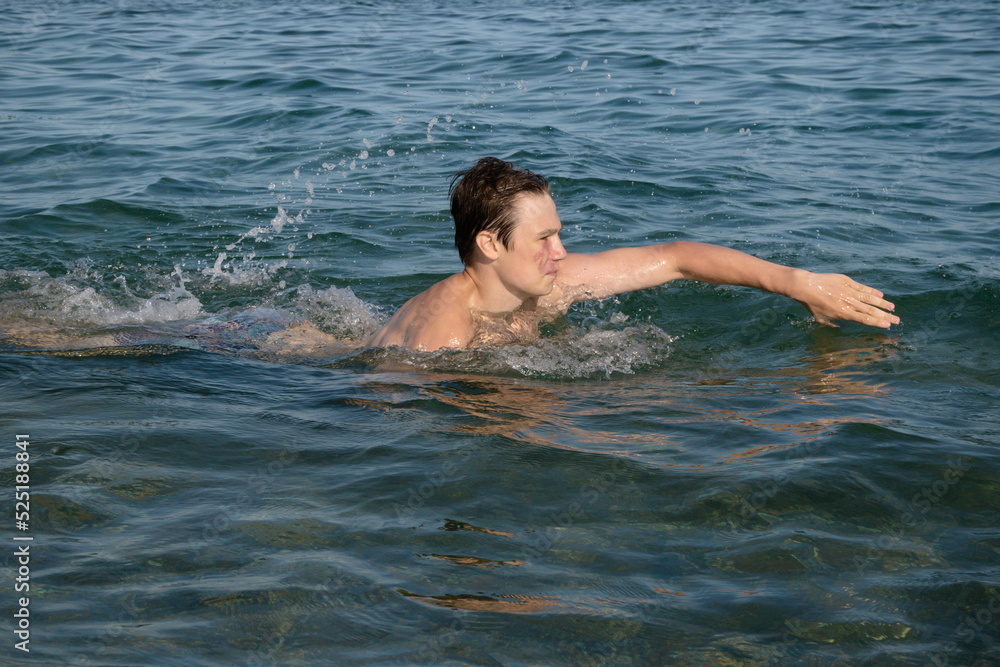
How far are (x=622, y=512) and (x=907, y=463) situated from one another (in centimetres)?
125

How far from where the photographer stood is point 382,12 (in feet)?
65.8

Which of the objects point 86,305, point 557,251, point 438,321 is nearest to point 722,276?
point 557,251

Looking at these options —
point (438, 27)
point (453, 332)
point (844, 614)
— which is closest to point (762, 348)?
point (453, 332)

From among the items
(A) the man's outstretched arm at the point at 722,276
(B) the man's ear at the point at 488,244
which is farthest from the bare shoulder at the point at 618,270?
(B) the man's ear at the point at 488,244

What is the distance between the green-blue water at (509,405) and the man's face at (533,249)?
1.53 feet

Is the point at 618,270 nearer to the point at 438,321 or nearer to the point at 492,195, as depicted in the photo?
the point at 492,195

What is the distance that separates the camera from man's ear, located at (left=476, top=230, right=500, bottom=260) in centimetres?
493

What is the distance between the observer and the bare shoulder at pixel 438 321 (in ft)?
16.8

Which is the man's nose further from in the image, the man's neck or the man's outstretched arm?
the man's outstretched arm

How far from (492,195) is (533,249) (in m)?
0.35

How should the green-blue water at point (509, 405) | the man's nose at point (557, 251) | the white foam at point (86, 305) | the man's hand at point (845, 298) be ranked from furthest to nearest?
the white foam at point (86, 305), the man's nose at point (557, 251), the man's hand at point (845, 298), the green-blue water at point (509, 405)

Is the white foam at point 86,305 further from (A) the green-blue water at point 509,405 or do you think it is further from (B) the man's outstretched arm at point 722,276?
(B) the man's outstretched arm at point 722,276

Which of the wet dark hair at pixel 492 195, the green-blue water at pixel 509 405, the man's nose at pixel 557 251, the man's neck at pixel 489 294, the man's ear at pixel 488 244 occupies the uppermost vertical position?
the wet dark hair at pixel 492 195

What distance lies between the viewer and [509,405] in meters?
4.64
